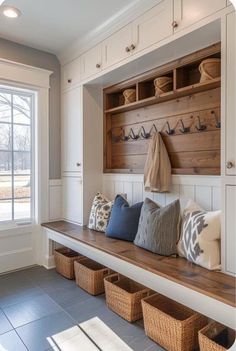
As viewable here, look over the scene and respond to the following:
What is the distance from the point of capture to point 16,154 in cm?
300

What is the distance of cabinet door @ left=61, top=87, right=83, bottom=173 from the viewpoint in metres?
2.95

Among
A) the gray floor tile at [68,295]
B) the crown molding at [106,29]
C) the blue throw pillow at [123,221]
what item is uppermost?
the crown molding at [106,29]

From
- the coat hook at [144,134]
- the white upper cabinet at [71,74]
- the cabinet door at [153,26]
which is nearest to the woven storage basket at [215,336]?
the coat hook at [144,134]

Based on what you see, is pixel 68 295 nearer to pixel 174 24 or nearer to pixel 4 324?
pixel 4 324

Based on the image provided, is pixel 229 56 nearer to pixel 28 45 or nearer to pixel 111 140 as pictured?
pixel 111 140

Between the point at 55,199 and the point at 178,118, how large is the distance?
172cm

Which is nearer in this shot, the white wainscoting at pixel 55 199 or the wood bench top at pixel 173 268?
the wood bench top at pixel 173 268

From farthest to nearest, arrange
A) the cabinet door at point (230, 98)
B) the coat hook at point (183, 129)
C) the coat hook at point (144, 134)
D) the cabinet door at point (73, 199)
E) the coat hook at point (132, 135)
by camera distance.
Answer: the cabinet door at point (73, 199) < the coat hook at point (132, 135) < the coat hook at point (144, 134) < the coat hook at point (183, 129) < the cabinet door at point (230, 98)

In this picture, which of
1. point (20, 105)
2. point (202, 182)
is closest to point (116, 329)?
point (202, 182)

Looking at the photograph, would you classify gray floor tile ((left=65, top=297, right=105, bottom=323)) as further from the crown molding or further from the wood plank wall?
the crown molding

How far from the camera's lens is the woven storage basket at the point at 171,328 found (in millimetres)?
1627

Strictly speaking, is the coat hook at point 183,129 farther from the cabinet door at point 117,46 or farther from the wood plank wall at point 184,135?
the cabinet door at point 117,46

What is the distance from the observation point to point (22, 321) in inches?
80.0

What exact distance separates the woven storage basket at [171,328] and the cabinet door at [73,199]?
133cm
